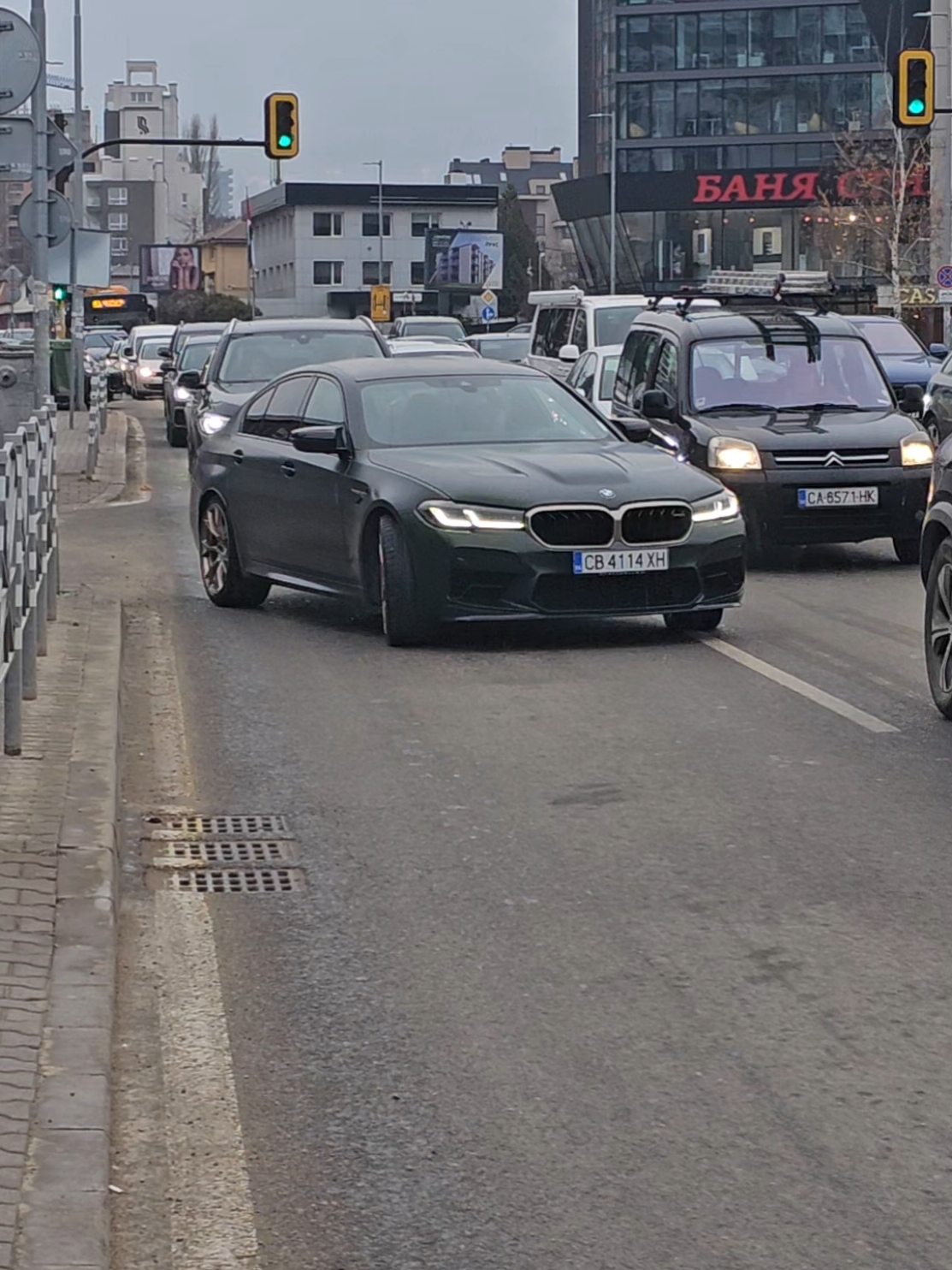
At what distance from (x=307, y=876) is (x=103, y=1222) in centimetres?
293

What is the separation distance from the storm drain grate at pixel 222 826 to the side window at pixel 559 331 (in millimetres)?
21727

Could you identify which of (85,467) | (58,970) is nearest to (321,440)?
(58,970)

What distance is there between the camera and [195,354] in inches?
1379

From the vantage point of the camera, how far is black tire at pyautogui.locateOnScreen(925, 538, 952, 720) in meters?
9.42

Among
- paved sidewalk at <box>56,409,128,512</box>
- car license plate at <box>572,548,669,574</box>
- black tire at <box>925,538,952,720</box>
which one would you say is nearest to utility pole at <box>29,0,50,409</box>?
paved sidewalk at <box>56,409,128,512</box>

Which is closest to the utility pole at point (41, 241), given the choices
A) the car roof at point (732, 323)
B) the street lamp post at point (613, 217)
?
the car roof at point (732, 323)

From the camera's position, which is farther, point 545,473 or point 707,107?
point 707,107

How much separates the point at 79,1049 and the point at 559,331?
83.9 ft

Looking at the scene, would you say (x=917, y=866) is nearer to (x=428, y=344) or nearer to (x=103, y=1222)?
(x=103, y=1222)

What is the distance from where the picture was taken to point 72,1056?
4.82 meters

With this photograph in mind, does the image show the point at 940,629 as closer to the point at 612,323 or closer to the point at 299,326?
the point at 299,326

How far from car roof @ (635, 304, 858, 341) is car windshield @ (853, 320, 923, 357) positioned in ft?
42.9

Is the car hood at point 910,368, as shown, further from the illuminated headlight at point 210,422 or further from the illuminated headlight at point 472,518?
the illuminated headlight at point 472,518

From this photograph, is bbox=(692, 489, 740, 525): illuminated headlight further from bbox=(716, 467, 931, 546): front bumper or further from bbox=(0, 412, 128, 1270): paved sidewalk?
bbox=(716, 467, 931, 546): front bumper
